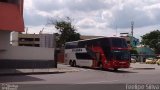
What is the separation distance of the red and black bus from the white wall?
4082 millimetres

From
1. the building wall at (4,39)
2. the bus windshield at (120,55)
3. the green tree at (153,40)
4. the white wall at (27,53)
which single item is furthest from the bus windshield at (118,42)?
the green tree at (153,40)

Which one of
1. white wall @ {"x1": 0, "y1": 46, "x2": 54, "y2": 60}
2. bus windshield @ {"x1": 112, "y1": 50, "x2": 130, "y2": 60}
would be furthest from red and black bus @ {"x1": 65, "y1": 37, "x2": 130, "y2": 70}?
white wall @ {"x1": 0, "y1": 46, "x2": 54, "y2": 60}

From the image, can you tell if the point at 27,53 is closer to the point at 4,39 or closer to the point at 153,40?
the point at 4,39

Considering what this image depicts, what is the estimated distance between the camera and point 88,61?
47.0 metres

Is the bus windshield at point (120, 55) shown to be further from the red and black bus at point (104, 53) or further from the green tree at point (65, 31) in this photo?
the green tree at point (65, 31)

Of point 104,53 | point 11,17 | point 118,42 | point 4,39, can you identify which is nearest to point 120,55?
point 118,42

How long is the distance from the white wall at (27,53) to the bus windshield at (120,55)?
26.0ft

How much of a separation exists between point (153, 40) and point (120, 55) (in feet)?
298

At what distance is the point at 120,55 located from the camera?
1672 inches

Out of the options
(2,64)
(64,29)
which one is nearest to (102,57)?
(2,64)

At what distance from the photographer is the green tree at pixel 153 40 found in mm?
128875

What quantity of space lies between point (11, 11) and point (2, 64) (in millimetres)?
7420

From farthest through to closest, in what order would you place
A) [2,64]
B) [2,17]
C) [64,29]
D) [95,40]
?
[64,29] → [95,40] → [2,64] → [2,17]

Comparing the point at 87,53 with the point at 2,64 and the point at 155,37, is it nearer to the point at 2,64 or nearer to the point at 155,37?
the point at 2,64
